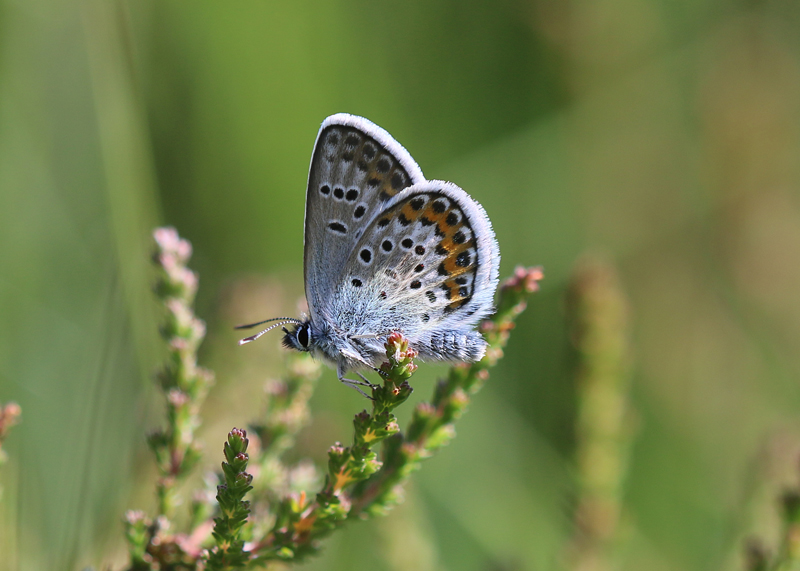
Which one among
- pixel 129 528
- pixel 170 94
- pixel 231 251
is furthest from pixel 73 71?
pixel 129 528

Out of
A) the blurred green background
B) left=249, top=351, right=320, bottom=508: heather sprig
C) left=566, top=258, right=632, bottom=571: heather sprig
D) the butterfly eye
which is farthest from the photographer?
the blurred green background

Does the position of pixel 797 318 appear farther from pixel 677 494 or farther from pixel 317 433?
pixel 317 433

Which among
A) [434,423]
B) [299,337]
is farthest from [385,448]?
[299,337]

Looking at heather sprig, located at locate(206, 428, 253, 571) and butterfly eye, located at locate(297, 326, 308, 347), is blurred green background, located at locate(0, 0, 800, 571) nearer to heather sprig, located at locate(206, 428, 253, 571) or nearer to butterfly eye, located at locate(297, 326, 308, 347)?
butterfly eye, located at locate(297, 326, 308, 347)

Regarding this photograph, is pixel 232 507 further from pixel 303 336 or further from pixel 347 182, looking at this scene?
pixel 347 182

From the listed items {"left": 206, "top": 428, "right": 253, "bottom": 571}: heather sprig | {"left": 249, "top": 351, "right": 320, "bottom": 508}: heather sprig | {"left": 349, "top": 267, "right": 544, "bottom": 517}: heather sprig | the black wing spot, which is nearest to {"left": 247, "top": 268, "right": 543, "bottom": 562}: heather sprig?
{"left": 349, "top": 267, "right": 544, "bottom": 517}: heather sprig

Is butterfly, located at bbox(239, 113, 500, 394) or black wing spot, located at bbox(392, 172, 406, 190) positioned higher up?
black wing spot, located at bbox(392, 172, 406, 190)

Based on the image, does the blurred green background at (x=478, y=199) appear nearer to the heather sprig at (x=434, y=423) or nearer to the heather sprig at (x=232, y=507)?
the heather sprig at (x=434, y=423)

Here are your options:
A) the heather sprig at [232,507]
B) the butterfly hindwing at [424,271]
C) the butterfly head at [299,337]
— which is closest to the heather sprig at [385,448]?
the heather sprig at [232,507]
